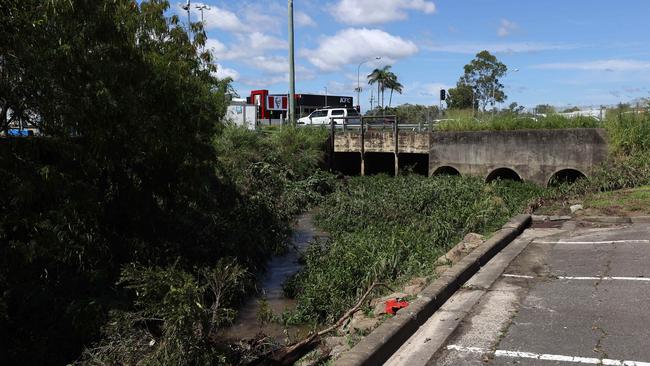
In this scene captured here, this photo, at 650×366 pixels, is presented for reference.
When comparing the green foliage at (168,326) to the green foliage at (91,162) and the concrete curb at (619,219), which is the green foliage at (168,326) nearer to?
the green foliage at (91,162)

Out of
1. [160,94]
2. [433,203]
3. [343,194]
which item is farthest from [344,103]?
[160,94]

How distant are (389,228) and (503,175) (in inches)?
418

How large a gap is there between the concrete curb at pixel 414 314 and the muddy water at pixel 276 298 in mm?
1664

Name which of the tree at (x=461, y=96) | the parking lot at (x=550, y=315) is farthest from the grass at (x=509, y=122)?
the tree at (x=461, y=96)

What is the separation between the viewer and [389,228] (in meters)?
14.8

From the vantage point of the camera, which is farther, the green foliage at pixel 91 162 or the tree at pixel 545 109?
the tree at pixel 545 109

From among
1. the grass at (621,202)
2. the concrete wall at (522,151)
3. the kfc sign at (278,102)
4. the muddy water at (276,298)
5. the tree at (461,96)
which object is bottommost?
the muddy water at (276,298)

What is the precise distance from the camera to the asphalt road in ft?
17.0

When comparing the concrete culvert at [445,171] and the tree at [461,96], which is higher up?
the tree at [461,96]

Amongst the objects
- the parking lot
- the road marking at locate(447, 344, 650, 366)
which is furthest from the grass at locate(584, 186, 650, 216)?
the road marking at locate(447, 344, 650, 366)

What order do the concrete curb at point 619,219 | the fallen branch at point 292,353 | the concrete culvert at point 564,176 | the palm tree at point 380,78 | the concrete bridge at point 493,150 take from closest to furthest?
the fallen branch at point 292,353 → the concrete curb at point 619,219 → the concrete bridge at point 493,150 → the concrete culvert at point 564,176 → the palm tree at point 380,78

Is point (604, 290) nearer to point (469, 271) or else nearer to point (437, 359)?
point (469, 271)

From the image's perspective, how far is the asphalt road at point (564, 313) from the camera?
5168mm

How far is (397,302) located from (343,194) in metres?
15.8
